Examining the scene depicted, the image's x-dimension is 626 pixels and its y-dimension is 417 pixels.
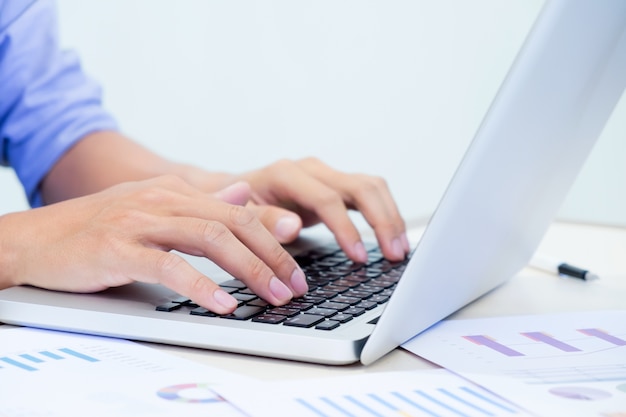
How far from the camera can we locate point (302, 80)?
250cm

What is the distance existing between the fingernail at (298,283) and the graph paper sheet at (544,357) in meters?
0.10

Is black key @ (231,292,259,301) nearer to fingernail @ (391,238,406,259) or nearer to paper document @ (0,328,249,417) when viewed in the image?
paper document @ (0,328,249,417)

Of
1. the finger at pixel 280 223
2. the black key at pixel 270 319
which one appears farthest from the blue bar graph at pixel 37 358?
the finger at pixel 280 223

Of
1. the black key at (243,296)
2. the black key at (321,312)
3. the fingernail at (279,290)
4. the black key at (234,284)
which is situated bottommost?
the black key at (234,284)

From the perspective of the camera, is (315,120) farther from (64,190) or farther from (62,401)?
(62,401)

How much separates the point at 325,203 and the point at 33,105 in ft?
1.60

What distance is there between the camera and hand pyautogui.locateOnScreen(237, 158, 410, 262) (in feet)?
2.68

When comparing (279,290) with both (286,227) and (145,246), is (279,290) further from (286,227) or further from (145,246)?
(286,227)

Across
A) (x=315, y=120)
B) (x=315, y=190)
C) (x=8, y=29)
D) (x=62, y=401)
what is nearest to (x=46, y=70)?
(x=8, y=29)

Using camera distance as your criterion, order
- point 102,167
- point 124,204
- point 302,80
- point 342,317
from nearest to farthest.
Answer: point 342,317 < point 124,204 < point 102,167 < point 302,80

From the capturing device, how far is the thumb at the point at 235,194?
2.43 ft

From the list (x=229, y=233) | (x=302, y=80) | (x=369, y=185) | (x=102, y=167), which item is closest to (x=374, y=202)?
(x=369, y=185)

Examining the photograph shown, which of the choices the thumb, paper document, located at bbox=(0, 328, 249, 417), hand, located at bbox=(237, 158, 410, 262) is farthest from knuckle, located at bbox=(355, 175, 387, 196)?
paper document, located at bbox=(0, 328, 249, 417)

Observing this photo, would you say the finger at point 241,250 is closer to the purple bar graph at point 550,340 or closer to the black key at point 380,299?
the black key at point 380,299
